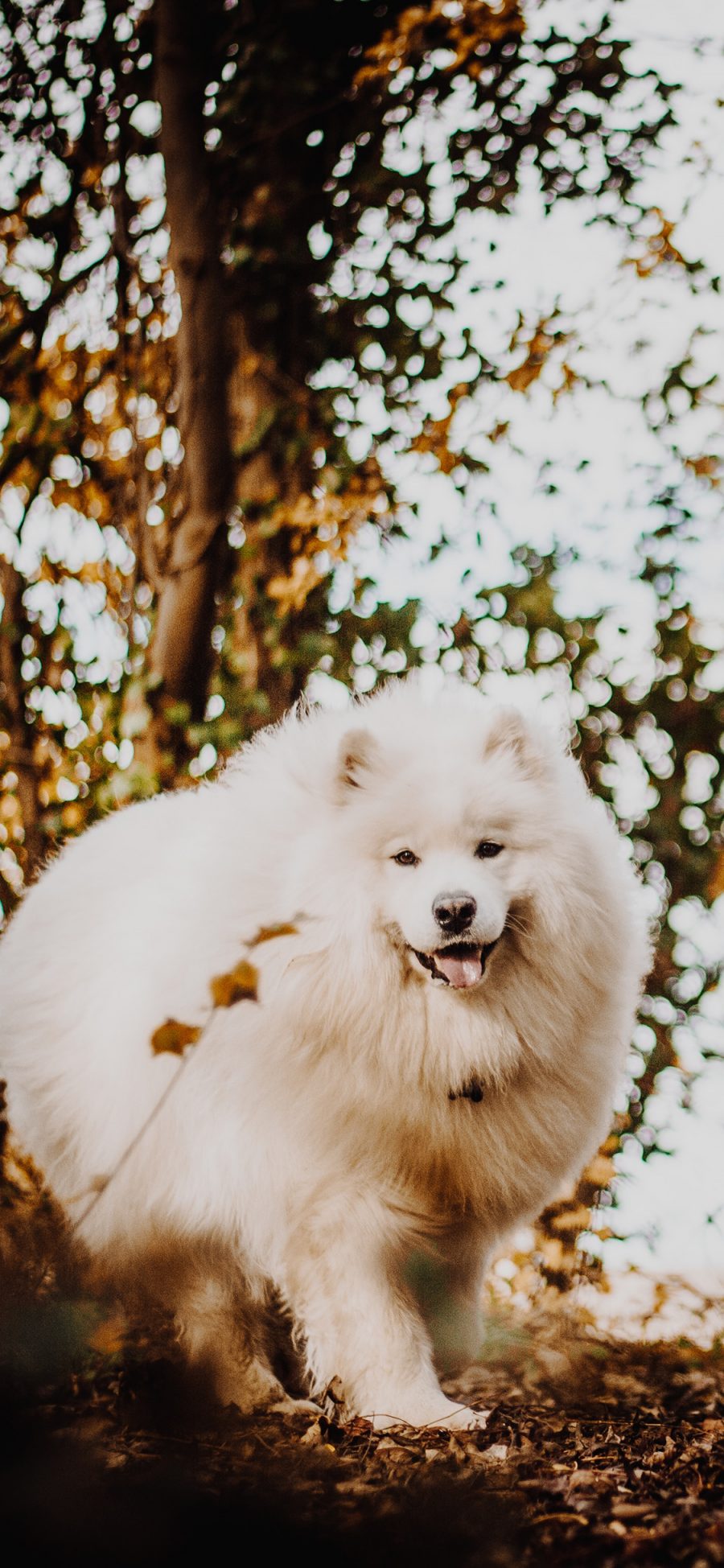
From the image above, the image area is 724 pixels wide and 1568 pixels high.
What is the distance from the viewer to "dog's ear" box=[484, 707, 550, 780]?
11.7ft

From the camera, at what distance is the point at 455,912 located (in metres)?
3.04

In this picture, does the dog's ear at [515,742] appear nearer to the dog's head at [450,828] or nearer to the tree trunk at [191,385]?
→ the dog's head at [450,828]

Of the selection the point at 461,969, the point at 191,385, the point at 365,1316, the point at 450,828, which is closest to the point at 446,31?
the point at 191,385

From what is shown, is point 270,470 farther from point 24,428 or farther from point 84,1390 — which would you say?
point 84,1390

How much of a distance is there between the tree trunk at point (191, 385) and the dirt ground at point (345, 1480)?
288cm

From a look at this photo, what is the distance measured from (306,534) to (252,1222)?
334 cm

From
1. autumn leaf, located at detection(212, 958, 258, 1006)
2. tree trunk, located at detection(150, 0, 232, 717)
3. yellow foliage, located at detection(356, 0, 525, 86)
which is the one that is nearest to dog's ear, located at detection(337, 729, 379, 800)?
autumn leaf, located at detection(212, 958, 258, 1006)

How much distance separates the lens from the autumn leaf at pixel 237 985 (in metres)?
2.43

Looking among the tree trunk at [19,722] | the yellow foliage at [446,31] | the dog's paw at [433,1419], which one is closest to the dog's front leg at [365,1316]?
the dog's paw at [433,1419]

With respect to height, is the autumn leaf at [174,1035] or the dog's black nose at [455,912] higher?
the autumn leaf at [174,1035]

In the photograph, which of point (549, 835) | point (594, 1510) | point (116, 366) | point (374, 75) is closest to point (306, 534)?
point (116, 366)

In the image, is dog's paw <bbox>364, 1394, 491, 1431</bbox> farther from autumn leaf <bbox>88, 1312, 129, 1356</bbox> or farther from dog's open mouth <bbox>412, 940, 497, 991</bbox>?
dog's open mouth <bbox>412, 940, 497, 991</bbox>

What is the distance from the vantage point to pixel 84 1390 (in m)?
2.81

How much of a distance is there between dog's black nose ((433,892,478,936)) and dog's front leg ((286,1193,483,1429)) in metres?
0.84
